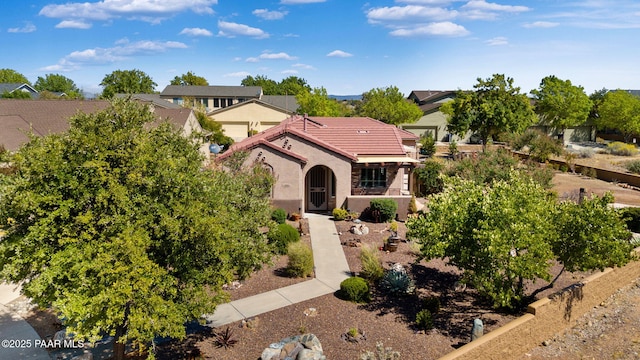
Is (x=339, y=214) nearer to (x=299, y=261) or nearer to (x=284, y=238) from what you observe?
Result: (x=284, y=238)

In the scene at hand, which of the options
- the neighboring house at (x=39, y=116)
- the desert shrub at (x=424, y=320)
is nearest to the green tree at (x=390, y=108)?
the neighboring house at (x=39, y=116)

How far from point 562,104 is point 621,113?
7.44 meters

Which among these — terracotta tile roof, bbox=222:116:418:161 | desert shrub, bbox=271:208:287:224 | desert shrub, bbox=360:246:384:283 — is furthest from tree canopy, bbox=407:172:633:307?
terracotta tile roof, bbox=222:116:418:161

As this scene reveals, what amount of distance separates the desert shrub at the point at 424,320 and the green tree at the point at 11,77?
392 feet

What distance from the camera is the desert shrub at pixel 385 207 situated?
23.8m

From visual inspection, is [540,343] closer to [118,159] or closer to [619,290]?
[619,290]

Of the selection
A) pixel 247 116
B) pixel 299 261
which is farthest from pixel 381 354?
pixel 247 116

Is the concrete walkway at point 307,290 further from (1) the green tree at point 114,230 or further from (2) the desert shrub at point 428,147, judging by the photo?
(2) the desert shrub at point 428,147

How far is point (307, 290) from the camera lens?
15891 millimetres

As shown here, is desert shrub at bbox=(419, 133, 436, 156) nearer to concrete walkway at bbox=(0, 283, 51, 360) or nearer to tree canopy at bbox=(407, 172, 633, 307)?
tree canopy at bbox=(407, 172, 633, 307)

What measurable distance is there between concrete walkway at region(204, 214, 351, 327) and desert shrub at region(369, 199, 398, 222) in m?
3.36

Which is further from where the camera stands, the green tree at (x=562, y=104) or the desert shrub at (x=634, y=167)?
the green tree at (x=562, y=104)

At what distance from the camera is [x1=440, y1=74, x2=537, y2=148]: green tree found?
42875mm

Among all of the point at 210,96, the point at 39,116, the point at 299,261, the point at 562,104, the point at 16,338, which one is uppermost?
the point at 210,96
